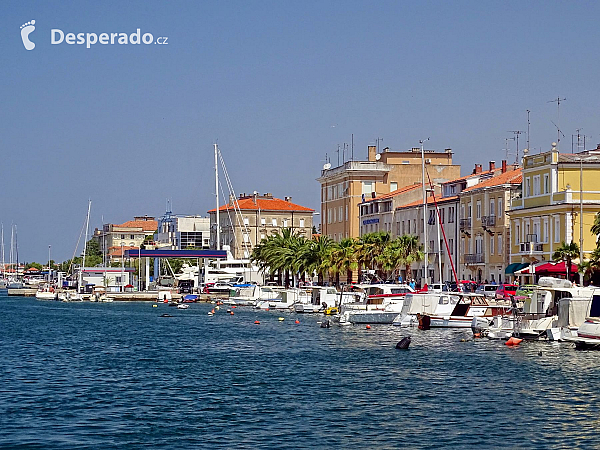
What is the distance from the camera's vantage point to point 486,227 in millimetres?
101938

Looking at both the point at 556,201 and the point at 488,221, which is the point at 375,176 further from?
the point at 556,201

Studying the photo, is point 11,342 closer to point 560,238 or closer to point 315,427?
point 315,427

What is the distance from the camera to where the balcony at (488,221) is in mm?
100438

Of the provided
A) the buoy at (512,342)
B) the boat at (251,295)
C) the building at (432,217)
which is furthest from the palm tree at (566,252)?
the boat at (251,295)

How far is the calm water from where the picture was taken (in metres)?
29.4

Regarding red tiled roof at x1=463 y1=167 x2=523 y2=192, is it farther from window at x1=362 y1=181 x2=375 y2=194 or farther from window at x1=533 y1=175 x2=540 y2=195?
window at x1=362 y1=181 x2=375 y2=194

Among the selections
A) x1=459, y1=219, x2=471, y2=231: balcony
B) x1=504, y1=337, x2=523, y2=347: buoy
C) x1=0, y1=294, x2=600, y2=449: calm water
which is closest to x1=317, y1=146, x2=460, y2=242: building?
x1=459, y1=219, x2=471, y2=231: balcony

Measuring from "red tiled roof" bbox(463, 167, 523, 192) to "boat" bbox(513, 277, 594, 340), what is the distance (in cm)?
Answer: 3836

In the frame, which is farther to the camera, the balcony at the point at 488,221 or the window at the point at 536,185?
the balcony at the point at 488,221

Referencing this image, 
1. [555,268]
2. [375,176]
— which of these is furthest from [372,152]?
[555,268]

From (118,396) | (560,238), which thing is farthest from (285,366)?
(560,238)

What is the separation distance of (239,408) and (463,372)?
13.8 m

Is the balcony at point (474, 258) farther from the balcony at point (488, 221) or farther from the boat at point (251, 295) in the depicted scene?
the boat at point (251, 295)

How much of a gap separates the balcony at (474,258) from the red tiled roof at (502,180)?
22.5 ft
